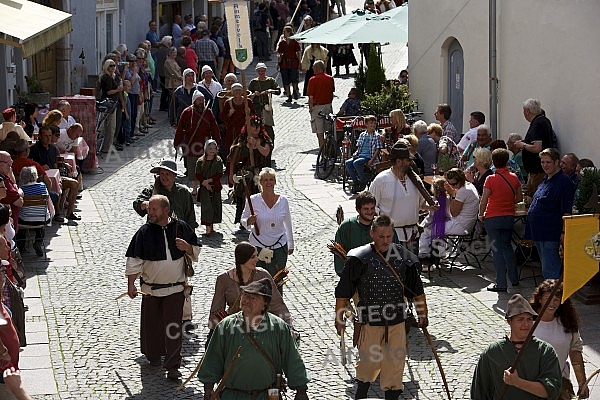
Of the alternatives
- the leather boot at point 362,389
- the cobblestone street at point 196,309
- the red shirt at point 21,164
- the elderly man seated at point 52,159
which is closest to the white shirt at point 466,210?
the cobblestone street at point 196,309

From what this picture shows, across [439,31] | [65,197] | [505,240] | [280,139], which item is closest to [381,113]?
[439,31]

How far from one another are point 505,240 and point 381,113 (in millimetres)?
8040

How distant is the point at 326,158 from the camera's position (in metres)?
22.3

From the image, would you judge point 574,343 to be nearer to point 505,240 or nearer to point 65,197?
point 505,240

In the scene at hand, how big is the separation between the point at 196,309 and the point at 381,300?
4.00m

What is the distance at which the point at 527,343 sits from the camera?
316 inches

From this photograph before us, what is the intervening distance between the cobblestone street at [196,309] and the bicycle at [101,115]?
2.76 m

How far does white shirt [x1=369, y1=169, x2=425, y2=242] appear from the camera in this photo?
515 inches

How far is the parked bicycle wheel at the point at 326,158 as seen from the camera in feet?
72.8

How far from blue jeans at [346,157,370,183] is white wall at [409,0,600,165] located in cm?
198

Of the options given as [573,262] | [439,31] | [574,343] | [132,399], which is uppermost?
[439,31]

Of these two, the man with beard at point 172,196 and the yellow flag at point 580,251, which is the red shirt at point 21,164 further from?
the yellow flag at point 580,251

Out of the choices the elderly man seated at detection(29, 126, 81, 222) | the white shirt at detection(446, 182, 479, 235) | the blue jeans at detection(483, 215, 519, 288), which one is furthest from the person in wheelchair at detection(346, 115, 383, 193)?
the blue jeans at detection(483, 215, 519, 288)

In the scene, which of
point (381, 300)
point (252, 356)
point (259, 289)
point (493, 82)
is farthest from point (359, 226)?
point (493, 82)
